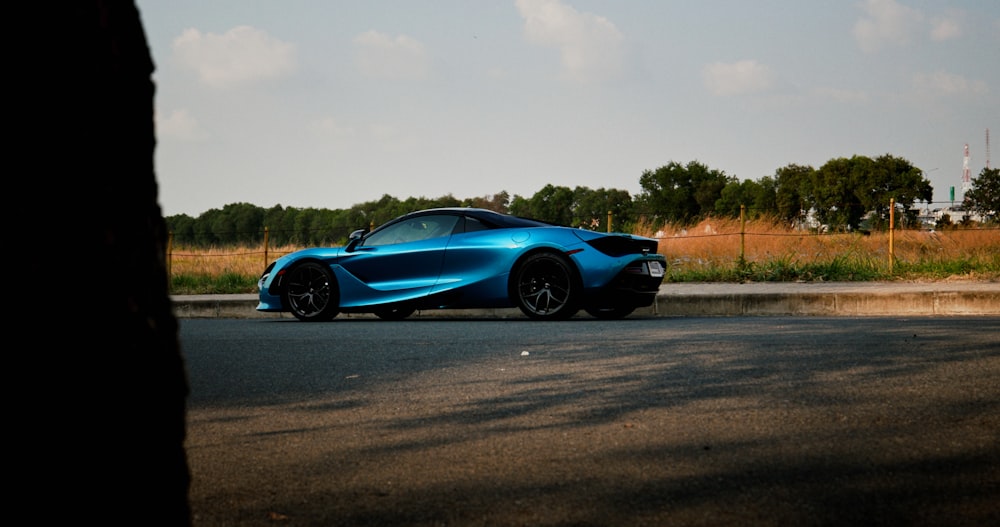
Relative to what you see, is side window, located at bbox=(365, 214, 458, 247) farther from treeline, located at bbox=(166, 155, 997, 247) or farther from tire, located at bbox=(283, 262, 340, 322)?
treeline, located at bbox=(166, 155, 997, 247)

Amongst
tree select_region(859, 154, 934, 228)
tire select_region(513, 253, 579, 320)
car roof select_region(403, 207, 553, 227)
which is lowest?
tire select_region(513, 253, 579, 320)

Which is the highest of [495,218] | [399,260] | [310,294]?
[495,218]

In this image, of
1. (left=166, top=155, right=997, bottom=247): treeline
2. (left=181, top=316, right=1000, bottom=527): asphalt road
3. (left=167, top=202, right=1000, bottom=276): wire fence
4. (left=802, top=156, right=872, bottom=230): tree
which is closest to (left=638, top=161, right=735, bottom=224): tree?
(left=166, top=155, right=997, bottom=247): treeline

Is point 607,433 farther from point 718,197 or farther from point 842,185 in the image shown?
point 718,197

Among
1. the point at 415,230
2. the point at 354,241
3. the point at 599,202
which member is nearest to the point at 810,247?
the point at 415,230

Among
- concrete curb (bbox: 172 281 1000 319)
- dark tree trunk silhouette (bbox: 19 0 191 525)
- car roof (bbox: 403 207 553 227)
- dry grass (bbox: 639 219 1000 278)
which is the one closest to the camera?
dark tree trunk silhouette (bbox: 19 0 191 525)

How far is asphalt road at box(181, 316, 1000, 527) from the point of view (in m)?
3.35

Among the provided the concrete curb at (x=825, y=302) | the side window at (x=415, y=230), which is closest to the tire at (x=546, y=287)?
the side window at (x=415, y=230)

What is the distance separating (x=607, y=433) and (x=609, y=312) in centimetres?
807

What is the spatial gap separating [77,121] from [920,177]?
9594 cm

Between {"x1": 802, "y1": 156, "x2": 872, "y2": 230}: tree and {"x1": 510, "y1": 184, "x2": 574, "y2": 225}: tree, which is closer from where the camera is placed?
{"x1": 802, "y1": 156, "x2": 872, "y2": 230}: tree

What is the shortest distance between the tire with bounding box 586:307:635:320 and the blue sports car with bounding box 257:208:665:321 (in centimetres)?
2

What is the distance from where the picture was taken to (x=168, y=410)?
7.04 feet

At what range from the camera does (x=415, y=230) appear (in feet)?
41.0
